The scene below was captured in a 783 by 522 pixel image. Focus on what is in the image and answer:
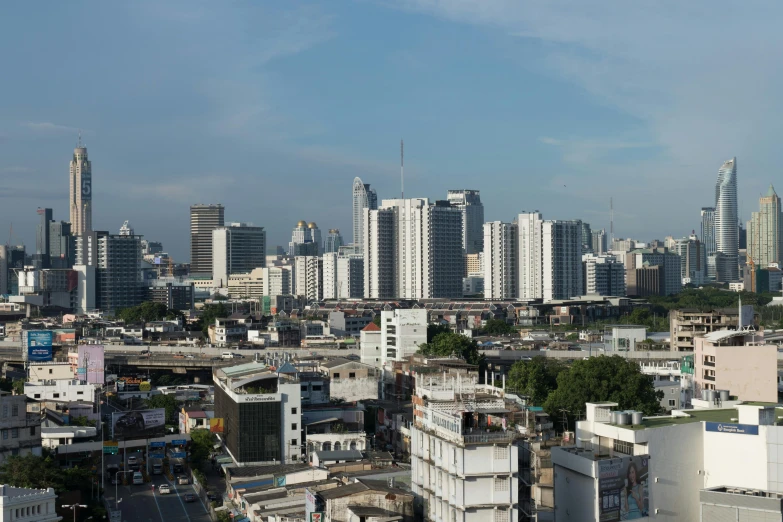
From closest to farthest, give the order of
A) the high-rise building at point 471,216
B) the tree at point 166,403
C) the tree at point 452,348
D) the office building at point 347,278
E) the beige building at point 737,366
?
1. the beige building at point 737,366
2. the tree at point 166,403
3. the tree at point 452,348
4. the office building at point 347,278
5. the high-rise building at point 471,216

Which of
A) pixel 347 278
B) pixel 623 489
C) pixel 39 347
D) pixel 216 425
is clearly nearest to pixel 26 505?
pixel 623 489

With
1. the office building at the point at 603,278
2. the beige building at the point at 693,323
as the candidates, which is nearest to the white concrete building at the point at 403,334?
the beige building at the point at 693,323

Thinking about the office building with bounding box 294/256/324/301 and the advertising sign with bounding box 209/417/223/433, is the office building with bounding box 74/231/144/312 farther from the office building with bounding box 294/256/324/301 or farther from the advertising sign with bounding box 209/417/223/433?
the advertising sign with bounding box 209/417/223/433

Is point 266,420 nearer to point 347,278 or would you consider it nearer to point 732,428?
point 732,428

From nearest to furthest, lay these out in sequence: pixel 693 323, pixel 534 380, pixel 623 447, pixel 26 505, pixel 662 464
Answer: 1. pixel 26 505
2. pixel 662 464
3. pixel 623 447
4. pixel 534 380
5. pixel 693 323

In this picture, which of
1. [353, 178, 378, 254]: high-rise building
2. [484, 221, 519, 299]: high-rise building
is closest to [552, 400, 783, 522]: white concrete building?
[484, 221, 519, 299]: high-rise building

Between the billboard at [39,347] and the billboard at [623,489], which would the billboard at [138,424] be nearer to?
the billboard at [39,347]
